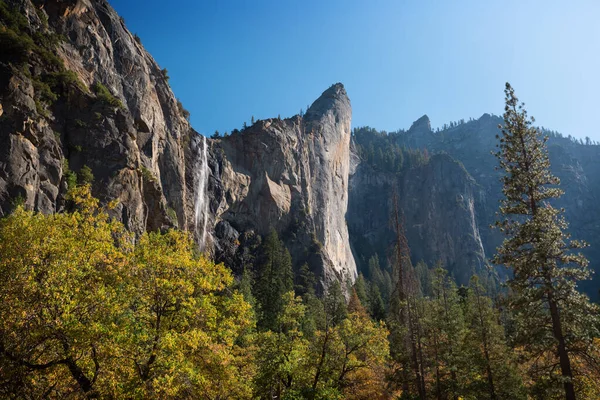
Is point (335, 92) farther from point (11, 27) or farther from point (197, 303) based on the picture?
point (197, 303)

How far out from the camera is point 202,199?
208ft

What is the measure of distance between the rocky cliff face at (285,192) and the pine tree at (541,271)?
179 ft

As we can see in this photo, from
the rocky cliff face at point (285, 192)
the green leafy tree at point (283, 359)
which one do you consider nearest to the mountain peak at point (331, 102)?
the rocky cliff face at point (285, 192)

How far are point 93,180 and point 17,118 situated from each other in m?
8.75

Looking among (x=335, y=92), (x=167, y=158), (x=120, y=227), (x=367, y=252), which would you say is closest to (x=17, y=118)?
(x=167, y=158)

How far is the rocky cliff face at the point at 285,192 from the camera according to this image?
71.8 meters

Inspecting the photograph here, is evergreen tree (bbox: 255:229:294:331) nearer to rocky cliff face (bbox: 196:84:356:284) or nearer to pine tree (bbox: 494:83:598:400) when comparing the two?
rocky cliff face (bbox: 196:84:356:284)

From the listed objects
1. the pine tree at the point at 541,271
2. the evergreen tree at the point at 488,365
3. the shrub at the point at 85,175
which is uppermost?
the shrub at the point at 85,175

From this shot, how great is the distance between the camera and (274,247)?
216 ft

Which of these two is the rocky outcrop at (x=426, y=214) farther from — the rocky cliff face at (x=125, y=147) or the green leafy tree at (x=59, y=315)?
A: the green leafy tree at (x=59, y=315)

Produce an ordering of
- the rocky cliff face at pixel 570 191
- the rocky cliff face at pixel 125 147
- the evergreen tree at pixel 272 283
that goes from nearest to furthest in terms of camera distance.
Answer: the rocky cliff face at pixel 125 147, the evergreen tree at pixel 272 283, the rocky cliff face at pixel 570 191

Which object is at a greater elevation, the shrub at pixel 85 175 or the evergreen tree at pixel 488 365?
the shrub at pixel 85 175

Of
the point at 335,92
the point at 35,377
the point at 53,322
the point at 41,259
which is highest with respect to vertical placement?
the point at 335,92

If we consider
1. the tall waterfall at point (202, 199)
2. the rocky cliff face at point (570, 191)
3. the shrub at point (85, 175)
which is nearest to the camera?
the shrub at point (85, 175)
